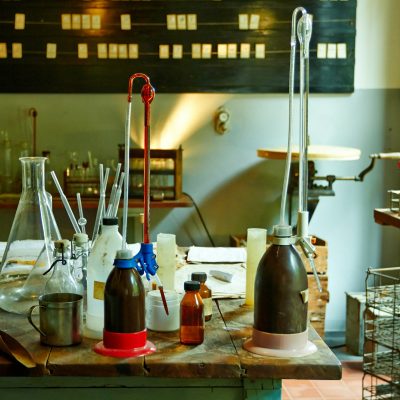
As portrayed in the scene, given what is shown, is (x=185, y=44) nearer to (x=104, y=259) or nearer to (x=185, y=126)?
(x=185, y=126)

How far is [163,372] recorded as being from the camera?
1394 millimetres

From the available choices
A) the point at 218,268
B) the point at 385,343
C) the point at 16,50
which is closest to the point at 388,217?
the point at 385,343

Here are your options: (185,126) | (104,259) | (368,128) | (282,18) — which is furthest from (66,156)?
(104,259)

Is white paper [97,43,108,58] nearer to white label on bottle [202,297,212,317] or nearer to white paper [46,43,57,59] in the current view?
white paper [46,43,57,59]

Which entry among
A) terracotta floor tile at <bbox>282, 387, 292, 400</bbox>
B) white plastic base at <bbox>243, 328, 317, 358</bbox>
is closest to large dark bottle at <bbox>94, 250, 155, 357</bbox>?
white plastic base at <bbox>243, 328, 317, 358</bbox>

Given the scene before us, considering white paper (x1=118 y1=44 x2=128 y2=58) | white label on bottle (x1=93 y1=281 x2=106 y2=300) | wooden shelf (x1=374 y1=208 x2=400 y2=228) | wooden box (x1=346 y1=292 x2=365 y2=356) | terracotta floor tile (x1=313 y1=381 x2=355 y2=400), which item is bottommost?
terracotta floor tile (x1=313 y1=381 x2=355 y2=400)

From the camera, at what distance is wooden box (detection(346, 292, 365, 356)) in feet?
12.6

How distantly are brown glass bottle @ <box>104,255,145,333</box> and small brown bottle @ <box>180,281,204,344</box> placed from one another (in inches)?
4.8

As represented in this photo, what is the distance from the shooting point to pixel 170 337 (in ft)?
5.10

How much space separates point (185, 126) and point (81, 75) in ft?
2.27

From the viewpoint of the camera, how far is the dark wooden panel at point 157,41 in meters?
4.02

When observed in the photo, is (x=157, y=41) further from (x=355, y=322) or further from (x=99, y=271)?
(x=99, y=271)

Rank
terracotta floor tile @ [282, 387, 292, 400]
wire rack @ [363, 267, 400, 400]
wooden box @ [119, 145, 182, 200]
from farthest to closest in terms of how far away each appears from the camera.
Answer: wooden box @ [119, 145, 182, 200] < terracotta floor tile @ [282, 387, 292, 400] < wire rack @ [363, 267, 400, 400]

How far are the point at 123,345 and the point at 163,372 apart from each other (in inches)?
4.0
